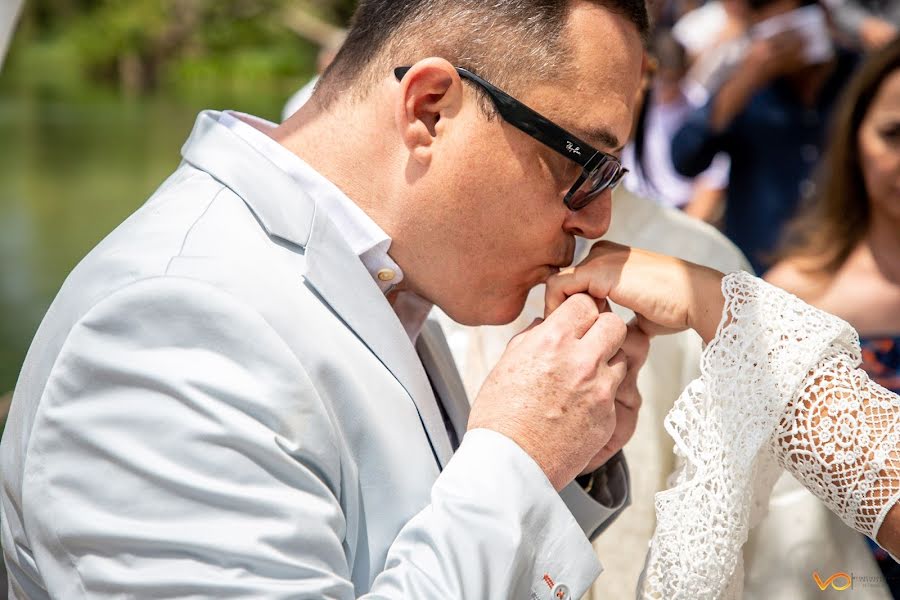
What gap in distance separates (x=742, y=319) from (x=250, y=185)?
0.85m

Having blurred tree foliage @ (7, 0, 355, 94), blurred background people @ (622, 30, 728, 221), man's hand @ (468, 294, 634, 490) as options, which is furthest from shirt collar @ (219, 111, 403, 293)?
blurred tree foliage @ (7, 0, 355, 94)

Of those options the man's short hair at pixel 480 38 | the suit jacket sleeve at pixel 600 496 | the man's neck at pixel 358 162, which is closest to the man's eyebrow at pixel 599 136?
the man's short hair at pixel 480 38

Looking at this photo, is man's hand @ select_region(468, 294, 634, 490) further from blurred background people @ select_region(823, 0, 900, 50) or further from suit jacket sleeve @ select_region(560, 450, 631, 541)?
blurred background people @ select_region(823, 0, 900, 50)

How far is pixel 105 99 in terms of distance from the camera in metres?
19.8

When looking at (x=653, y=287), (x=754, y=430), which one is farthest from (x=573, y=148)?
(x=754, y=430)

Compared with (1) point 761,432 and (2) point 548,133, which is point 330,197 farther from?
(1) point 761,432

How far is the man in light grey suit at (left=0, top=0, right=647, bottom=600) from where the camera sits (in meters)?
1.37

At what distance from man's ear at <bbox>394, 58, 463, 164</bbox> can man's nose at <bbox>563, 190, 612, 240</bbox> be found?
11.9 inches

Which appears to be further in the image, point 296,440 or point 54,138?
point 54,138

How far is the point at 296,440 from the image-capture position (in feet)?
4.75

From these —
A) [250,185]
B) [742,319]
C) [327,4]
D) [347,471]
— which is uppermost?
[250,185]

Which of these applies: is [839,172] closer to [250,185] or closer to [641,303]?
[641,303]

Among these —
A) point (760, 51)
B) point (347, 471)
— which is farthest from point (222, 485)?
point (760, 51)

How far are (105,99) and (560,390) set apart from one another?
64.8 ft
